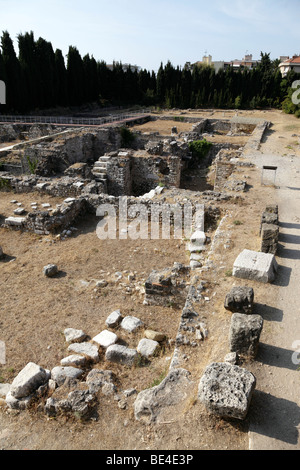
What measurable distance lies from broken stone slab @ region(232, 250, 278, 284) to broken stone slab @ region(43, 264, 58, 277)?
4.39m

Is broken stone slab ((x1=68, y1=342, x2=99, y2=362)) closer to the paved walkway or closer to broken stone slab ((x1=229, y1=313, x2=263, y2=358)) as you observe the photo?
broken stone slab ((x1=229, y1=313, x2=263, y2=358))

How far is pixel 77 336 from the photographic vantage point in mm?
5996

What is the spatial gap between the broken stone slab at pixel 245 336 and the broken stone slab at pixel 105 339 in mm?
2157

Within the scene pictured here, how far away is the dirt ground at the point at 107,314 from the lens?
3854mm

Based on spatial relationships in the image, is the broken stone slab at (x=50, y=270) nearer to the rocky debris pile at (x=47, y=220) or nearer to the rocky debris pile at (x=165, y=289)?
the rocky debris pile at (x=47, y=220)

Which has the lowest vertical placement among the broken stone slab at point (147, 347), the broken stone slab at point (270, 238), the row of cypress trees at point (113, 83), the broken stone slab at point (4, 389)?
the broken stone slab at point (4, 389)

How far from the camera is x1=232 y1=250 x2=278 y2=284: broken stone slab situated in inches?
250

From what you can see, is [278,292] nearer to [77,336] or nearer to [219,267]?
[219,267]

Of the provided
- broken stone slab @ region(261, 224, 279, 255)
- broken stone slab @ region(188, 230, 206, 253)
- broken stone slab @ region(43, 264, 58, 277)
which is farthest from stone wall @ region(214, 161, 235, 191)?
broken stone slab @ region(43, 264, 58, 277)

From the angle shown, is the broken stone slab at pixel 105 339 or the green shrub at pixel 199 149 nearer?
the broken stone slab at pixel 105 339

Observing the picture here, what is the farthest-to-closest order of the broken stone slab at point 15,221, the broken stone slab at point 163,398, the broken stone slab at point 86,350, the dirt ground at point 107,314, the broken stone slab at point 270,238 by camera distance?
1. the broken stone slab at point 15,221
2. the broken stone slab at point 270,238
3. the broken stone slab at point 86,350
4. the broken stone slab at point 163,398
5. the dirt ground at point 107,314

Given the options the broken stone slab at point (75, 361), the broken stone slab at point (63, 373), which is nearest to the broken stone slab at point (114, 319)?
the broken stone slab at point (75, 361)

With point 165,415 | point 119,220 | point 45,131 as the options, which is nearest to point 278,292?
point 165,415

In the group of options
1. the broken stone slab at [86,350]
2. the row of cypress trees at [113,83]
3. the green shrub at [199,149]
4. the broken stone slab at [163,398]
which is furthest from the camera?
the row of cypress trees at [113,83]
